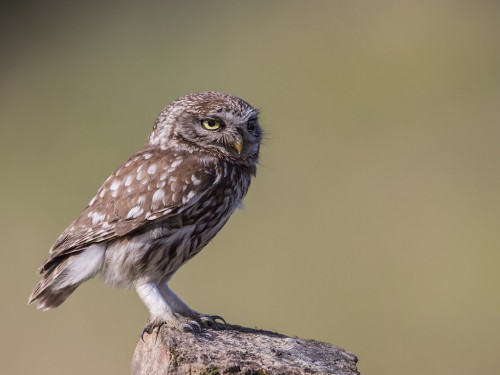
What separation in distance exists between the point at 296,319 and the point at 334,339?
0.34 m

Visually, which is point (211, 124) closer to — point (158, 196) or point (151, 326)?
point (158, 196)

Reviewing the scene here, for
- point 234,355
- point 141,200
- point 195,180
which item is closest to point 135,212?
point 141,200

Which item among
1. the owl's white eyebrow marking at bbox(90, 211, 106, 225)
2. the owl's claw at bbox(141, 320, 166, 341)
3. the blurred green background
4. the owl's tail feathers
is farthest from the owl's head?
the blurred green background

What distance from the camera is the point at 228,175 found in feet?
13.6

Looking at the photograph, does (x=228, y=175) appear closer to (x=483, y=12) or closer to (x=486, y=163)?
(x=486, y=163)

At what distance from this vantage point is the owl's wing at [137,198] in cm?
394

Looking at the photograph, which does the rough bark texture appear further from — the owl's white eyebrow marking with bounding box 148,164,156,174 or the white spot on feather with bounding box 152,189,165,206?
the owl's white eyebrow marking with bounding box 148,164,156,174

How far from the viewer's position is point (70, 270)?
4059 mm

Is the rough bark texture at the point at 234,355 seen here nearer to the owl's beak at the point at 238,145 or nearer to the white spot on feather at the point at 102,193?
the white spot on feather at the point at 102,193

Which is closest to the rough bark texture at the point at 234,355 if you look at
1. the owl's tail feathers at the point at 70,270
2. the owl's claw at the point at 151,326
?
the owl's claw at the point at 151,326

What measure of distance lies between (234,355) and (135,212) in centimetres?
88

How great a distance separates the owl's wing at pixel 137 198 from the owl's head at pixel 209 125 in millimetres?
160

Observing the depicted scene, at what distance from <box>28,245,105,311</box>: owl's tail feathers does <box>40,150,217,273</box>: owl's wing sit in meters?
0.04

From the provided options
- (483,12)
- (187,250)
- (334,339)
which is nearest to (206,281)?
(334,339)
